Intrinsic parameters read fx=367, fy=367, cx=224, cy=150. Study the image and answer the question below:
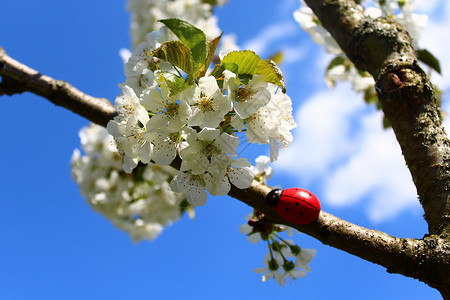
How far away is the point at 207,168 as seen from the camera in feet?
3.46

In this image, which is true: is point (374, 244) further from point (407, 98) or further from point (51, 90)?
point (51, 90)

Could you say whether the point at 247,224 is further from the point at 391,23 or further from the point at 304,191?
the point at 391,23

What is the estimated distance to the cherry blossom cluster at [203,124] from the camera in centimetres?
101

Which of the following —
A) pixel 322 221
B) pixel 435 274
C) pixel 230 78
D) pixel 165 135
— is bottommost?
pixel 435 274

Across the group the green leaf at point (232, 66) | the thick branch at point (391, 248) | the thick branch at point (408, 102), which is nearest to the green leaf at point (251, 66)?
the green leaf at point (232, 66)

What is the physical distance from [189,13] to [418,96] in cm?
469

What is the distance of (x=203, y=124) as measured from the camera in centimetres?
100

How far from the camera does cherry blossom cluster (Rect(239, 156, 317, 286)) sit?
5.52 ft

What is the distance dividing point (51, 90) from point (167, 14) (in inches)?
179

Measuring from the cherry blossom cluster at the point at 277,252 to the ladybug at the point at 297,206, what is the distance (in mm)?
462

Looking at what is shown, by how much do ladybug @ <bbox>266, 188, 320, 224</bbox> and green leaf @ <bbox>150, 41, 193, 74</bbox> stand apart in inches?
19.7

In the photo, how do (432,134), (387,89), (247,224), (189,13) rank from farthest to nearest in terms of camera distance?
(189,13) < (247,224) < (387,89) < (432,134)

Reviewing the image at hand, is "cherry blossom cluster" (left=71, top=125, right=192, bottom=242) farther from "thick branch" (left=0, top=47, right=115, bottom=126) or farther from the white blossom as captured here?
the white blossom

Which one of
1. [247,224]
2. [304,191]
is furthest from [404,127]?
[247,224]
